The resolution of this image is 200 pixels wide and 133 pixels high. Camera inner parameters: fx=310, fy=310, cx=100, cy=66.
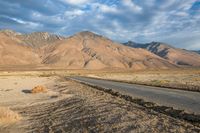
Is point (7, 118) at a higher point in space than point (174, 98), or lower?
lower

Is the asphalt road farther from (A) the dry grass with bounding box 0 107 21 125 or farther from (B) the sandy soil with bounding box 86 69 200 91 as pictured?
(A) the dry grass with bounding box 0 107 21 125

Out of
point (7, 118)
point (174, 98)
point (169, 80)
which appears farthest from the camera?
point (169, 80)

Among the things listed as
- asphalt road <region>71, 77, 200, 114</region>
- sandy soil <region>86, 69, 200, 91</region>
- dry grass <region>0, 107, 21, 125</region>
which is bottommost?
dry grass <region>0, 107, 21, 125</region>

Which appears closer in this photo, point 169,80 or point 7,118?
point 7,118

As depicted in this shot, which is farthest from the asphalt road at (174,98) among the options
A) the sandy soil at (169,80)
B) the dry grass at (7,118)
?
the dry grass at (7,118)

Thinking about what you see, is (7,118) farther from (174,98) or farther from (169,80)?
(169,80)

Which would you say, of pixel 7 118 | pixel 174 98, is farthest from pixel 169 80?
pixel 7 118

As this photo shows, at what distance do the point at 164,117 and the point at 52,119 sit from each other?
18.6ft

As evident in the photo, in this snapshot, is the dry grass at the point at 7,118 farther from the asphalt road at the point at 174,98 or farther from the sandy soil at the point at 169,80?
the sandy soil at the point at 169,80

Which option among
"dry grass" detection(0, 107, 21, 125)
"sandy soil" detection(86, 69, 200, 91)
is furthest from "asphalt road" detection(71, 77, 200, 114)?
"dry grass" detection(0, 107, 21, 125)

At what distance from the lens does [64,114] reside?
1658 centimetres

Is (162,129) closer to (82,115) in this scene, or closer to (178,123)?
(178,123)

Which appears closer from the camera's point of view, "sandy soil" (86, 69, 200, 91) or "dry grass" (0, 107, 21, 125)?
"dry grass" (0, 107, 21, 125)

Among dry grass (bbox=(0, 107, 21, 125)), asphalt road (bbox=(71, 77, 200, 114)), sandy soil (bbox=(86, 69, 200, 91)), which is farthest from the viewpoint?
sandy soil (bbox=(86, 69, 200, 91))
